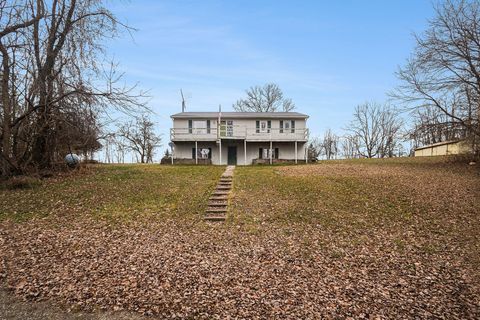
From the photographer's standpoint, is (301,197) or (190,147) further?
(190,147)

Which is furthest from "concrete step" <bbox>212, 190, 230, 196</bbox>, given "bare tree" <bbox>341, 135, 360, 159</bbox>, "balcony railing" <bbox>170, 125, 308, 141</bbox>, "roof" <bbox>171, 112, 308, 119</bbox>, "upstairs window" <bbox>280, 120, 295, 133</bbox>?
"bare tree" <bbox>341, 135, 360, 159</bbox>

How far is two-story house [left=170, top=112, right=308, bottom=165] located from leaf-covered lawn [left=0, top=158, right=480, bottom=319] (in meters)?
14.5

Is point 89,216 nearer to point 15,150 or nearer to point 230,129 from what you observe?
point 15,150

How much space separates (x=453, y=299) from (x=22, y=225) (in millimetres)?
11922

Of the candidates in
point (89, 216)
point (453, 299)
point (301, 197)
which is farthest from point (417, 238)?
point (89, 216)

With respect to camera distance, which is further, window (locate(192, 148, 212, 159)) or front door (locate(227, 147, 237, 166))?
front door (locate(227, 147, 237, 166))

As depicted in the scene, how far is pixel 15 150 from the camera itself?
47.1 ft

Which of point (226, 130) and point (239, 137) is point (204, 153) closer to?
point (226, 130)

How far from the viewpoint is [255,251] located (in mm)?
7840

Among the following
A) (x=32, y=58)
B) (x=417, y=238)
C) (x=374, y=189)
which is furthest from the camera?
(x=374, y=189)

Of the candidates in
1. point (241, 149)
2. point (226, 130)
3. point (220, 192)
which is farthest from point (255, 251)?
point (241, 149)

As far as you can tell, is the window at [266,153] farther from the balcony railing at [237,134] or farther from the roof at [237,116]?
the roof at [237,116]

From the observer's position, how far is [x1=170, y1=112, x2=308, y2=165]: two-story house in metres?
28.7

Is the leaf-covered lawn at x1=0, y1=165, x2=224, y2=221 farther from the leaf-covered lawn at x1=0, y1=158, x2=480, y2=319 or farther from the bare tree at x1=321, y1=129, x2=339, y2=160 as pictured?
the bare tree at x1=321, y1=129, x2=339, y2=160
